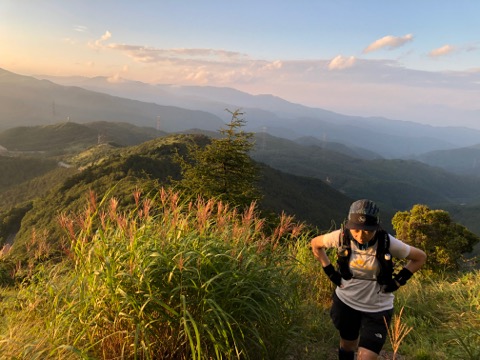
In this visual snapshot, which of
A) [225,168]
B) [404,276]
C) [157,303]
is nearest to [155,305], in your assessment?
[157,303]

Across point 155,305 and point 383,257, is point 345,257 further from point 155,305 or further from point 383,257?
point 155,305

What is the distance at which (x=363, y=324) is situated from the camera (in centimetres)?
323

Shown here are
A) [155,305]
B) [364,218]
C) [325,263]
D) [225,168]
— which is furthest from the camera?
[225,168]

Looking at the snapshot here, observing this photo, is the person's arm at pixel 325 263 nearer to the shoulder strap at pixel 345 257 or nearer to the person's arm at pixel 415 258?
the shoulder strap at pixel 345 257

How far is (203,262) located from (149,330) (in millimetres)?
702

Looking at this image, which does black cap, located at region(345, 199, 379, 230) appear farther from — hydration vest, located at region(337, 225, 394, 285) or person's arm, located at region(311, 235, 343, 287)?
person's arm, located at region(311, 235, 343, 287)

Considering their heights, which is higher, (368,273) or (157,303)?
(368,273)

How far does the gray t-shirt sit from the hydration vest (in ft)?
0.12

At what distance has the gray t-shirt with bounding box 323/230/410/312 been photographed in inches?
126

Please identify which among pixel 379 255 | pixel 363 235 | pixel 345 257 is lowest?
pixel 345 257

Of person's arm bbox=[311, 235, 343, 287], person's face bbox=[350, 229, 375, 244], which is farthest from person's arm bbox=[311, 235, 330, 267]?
person's face bbox=[350, 229, 375, 244]

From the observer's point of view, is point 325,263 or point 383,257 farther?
point 325,263

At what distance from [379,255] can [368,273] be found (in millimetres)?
215

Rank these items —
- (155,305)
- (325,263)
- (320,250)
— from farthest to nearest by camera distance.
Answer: (320,250)
(325,263)
(155,305)
